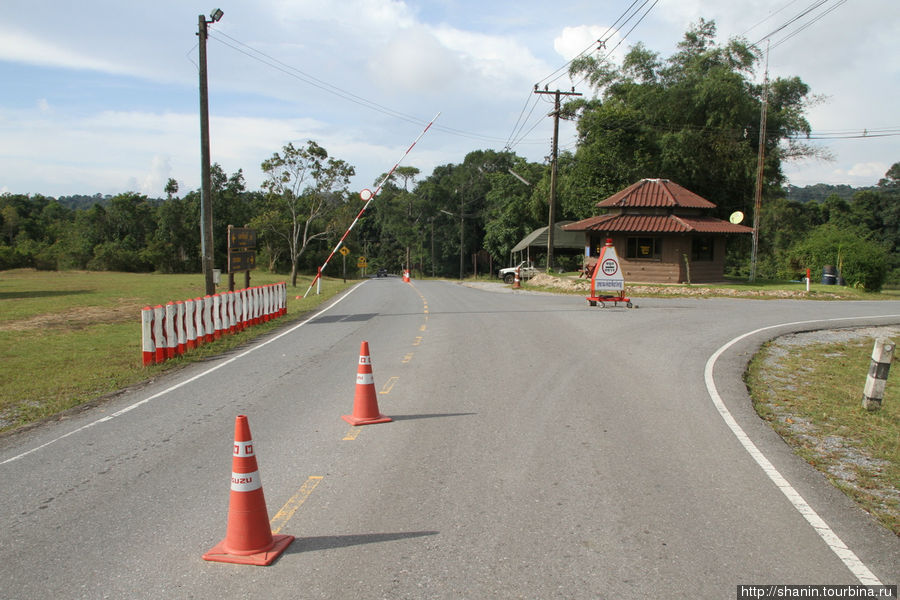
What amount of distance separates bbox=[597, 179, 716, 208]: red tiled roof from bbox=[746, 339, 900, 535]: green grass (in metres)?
24.0

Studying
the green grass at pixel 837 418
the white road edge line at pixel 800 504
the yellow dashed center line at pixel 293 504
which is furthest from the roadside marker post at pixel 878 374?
the yellow dashed center line at pixel 293 504

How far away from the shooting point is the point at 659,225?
3500cm

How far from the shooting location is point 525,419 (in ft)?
24.7

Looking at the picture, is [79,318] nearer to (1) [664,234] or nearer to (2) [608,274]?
(2) [608,274]

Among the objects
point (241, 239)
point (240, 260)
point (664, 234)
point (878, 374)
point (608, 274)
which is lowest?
point (878, 374)

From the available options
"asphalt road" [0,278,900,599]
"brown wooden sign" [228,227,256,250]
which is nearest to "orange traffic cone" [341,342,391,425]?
"asphalt road" [0,278,900,599]

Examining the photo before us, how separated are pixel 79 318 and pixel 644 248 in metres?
27.3

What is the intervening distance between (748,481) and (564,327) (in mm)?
10964

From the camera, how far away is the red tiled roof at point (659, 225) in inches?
1359


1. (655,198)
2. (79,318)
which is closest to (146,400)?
(79,318)

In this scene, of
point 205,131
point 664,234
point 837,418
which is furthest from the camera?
point 664,234

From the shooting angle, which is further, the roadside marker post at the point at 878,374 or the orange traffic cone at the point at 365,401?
the roadside marker post at the point at 878,374

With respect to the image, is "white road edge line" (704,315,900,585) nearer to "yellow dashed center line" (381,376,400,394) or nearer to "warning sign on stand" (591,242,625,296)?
"yellow dashed center line" (381,376,400,394)

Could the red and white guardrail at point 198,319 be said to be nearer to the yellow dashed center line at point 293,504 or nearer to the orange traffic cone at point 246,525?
the yellow dashed center line at point 293,504
